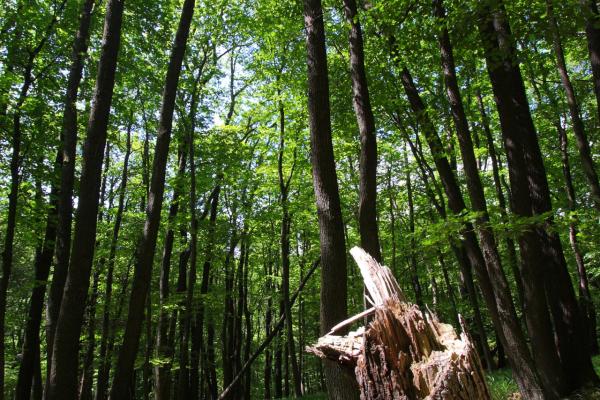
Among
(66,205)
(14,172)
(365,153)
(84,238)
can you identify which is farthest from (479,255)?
(14,172)

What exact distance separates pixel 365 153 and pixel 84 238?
4.44 meters

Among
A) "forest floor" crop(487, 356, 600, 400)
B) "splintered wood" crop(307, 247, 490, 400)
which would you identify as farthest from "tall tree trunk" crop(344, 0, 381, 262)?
"forest floor" crop(487, 356, 600, 400)

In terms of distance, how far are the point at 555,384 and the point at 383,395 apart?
18.3 feet

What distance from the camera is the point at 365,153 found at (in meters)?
6.22

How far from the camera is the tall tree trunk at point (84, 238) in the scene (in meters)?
5.86

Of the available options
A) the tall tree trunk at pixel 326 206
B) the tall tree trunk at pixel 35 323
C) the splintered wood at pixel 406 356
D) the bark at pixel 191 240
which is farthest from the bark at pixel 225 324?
the splintered wood at pixel 406 356

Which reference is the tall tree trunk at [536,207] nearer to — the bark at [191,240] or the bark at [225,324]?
the bark at [191,240]

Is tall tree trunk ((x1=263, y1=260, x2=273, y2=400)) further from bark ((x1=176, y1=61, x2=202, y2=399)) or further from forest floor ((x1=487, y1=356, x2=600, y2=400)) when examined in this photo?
forest floor ((x1=487, y1=356, x2=600, y2=400))

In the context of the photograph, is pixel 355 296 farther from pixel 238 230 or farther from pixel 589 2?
pixel 589 2

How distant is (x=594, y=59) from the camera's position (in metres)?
5.46

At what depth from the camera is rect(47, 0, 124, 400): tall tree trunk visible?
5855 millimetres

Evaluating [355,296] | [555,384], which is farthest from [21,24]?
[355,296]

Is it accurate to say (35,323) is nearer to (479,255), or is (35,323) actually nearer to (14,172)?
(14,172)

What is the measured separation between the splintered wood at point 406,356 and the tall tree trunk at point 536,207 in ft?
15.6
